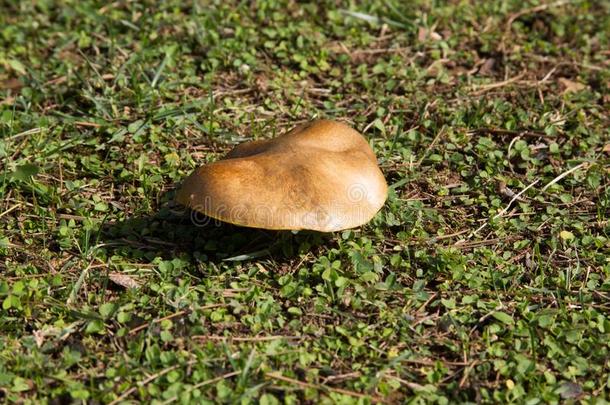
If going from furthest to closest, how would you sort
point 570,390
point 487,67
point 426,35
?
point 426,35, point 487,67, point 570,390

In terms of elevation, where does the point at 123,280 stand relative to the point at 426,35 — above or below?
below

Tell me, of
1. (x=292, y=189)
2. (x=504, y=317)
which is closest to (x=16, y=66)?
(x=292, y=189)

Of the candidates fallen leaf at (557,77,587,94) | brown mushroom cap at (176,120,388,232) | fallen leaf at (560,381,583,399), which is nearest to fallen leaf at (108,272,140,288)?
brown mushroom cap at (176,120,388,232)

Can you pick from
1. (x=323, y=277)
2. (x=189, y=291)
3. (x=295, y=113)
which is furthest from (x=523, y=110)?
(x=189, y=291)

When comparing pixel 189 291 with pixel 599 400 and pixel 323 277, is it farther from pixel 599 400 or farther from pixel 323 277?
pixel 599 400

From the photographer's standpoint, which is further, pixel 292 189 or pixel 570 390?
pixel 292 189

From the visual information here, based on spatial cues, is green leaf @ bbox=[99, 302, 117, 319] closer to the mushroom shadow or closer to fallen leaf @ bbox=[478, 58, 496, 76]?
the mushroom shadow

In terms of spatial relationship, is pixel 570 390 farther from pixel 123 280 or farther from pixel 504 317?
pixel 123 280
